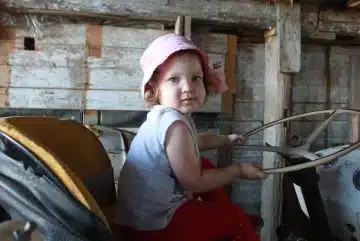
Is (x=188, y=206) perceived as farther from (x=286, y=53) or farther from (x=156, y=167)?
(x=286, y=53)

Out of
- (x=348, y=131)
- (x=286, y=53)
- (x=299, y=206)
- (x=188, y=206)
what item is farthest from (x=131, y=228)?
(x=348, y=131)

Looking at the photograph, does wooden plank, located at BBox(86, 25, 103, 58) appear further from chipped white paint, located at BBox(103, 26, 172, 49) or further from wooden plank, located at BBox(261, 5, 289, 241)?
wooden plank, located at BBox(261, 5, 289, 241)

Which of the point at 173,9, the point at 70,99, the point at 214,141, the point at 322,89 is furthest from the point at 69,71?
the point at 322,89

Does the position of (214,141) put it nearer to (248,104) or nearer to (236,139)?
(236,139)

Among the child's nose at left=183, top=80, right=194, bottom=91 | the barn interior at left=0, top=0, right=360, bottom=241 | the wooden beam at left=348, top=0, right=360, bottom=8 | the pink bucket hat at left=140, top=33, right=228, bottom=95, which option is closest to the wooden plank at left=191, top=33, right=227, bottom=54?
the barn interior at left=0, top=0, right=360, bottom=241

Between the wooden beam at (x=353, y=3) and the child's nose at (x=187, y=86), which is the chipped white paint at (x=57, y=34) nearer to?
the child's nose at (x=187, y=86)

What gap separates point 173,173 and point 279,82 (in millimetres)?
1779

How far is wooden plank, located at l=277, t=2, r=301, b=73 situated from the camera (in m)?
2.89

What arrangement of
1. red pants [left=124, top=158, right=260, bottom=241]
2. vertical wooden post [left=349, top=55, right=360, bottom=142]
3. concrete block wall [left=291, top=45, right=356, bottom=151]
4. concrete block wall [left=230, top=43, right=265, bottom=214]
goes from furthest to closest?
vertical wooden post [left=349, top=55, right=360, bottom=142], concrete block wall [left=291, top=45, right=356, bottom=151], concrete block wall [left=230, top=43, right=265, bottom=214], red pants [left=124, top=158, right=260, bottom=241]

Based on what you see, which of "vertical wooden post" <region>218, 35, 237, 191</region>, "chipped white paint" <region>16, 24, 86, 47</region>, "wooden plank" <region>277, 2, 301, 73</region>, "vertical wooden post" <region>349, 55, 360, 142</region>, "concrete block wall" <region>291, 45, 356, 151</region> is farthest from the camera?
"vertical wooden post" <region>349, 55, 360, 142</region>

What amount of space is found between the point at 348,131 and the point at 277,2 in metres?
1.31

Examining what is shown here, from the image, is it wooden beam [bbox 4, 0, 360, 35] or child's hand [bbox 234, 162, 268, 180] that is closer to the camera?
child's hand [bbox 234, 162, 268, 180]

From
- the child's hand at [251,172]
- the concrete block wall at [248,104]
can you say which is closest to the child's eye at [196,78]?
the child's hand at [251,172]

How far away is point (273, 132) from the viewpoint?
2924 mm
